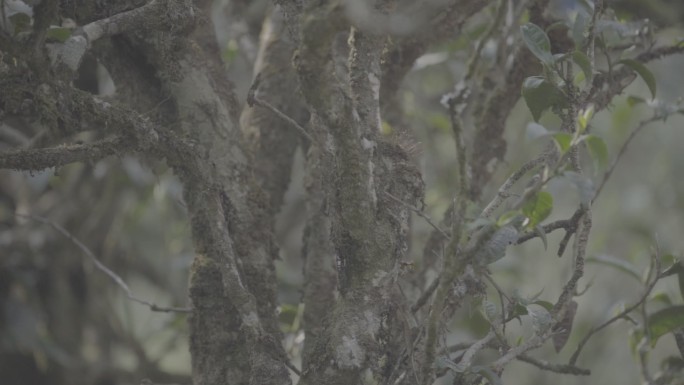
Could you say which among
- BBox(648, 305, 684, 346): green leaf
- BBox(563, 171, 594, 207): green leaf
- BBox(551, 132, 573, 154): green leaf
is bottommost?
BBox(648, 305, 684, 346): green leaf

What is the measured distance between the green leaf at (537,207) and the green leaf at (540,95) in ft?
0.76

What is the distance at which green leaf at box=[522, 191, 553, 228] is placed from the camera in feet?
3.48

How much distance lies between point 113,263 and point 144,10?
1754 mm

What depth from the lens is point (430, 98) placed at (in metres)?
3.08

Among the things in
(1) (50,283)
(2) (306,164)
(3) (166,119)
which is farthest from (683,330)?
(1) (50,283)

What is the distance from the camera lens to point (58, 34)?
43.2 inches

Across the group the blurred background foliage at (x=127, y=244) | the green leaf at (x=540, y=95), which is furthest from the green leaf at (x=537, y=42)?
the blurred background foliage at (x=127, y=244)

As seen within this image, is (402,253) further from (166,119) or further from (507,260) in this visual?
(507,260)

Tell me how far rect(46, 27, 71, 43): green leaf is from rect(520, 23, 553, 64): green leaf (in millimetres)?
640

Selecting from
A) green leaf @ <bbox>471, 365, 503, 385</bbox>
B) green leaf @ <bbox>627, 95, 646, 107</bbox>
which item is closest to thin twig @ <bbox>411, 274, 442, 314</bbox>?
green leaf @ <bbox>471, 365, 503, 385</bbox>

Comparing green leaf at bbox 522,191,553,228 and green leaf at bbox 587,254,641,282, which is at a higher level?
green leaf at bbox 587,254,641,282

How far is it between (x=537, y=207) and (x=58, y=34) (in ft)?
2.18

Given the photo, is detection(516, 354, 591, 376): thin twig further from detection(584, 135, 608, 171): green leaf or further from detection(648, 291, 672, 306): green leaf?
detection(584, 135, 608, 171): green leaf

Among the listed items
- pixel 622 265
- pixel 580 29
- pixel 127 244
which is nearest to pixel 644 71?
pixel 580 29
